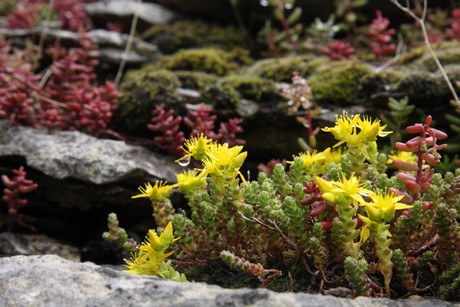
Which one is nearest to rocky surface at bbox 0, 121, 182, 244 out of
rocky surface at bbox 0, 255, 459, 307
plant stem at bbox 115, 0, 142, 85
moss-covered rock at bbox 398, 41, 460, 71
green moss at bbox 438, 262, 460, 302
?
plant stem at bbox 115, 0, 142, 85

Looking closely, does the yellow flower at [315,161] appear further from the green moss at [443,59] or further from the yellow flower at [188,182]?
the green moss at [443,59]

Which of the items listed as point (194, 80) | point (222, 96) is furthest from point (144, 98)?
point (222, 96)

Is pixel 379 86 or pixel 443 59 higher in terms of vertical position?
pixel 443 59

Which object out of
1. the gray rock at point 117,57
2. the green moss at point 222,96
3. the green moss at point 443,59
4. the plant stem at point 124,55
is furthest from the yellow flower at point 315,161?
the gray rock at point 117,57

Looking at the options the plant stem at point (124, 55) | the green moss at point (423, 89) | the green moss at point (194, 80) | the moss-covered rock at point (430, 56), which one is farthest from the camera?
the plant stem at point (124, 55)

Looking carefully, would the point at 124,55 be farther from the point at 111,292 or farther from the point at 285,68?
the point at 111,292

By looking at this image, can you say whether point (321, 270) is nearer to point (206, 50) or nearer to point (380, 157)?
point (380, 157)

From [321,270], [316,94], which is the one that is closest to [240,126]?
[316,94]

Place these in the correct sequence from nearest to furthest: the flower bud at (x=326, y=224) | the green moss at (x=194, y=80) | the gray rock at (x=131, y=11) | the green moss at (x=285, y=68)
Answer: the flower bud at (x=326, y=224) → the green moss at (x=194, y=80) → the green moss at (x=285, y=68) → the gray rock at (x=131, y=11)
